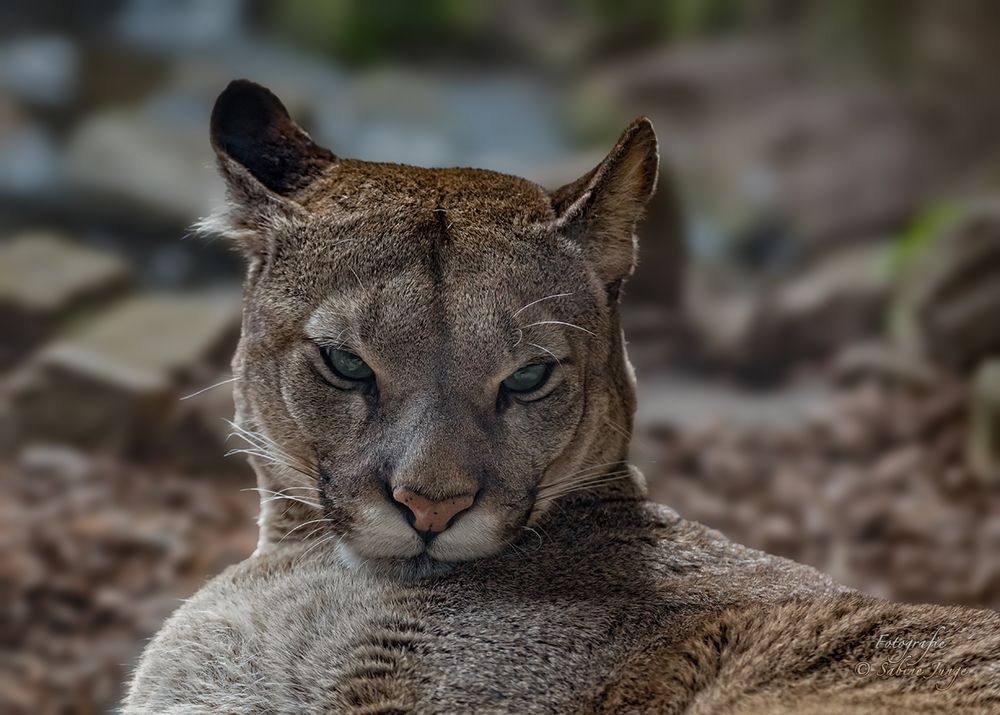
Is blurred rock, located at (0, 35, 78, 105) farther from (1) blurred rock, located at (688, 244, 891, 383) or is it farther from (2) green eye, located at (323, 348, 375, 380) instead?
(2) green eye, located at (323, 348, 375, 380)

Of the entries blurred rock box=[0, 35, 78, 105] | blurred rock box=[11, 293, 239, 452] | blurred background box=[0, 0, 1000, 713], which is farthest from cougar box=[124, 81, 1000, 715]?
blurred rock box=[0, 35, 78, 105]

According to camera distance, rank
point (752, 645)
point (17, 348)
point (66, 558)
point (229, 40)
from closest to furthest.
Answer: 1. point (752, 645)
2. point (66, 558)
3. point (17, 348)
4. point (229, 40)

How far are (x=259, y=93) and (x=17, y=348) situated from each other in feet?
25.9

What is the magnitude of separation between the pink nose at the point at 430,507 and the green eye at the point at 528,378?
0.42 metres

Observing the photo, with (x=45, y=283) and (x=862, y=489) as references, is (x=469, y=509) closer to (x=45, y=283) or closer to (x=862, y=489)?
(x=862, y=489)

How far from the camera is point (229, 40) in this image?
15.3 meters

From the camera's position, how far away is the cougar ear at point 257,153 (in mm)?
4266

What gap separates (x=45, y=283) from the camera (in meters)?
12.0

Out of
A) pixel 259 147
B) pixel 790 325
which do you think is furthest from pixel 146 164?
pixel 259 147

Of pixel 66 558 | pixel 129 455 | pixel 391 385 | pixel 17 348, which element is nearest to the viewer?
pixel 391 385

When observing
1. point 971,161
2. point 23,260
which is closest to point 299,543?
point 23,260

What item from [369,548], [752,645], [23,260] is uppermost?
[23,260]

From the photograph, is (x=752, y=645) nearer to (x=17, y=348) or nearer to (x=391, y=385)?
(x=391, y=385)

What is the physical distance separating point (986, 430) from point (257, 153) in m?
7.16
